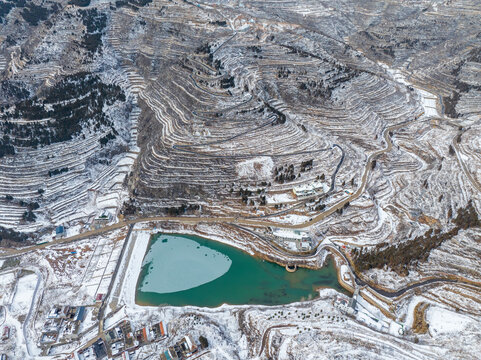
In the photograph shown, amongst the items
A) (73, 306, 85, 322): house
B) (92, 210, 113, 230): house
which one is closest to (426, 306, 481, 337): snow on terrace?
(73, 306, 85, 322): house

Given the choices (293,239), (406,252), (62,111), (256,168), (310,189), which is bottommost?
(293,239)

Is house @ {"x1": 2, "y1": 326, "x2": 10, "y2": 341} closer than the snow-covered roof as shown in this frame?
Yes

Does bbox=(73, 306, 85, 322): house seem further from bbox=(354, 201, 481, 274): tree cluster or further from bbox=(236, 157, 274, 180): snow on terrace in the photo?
bbox=(354, 201, 481, 274): tree cluster

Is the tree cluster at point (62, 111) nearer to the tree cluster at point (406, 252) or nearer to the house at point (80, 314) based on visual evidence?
the house at point (80, 314)

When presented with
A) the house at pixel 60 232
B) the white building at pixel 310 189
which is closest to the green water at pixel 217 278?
the white building at pixel 310 189

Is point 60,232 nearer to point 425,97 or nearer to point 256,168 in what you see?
point 256,168

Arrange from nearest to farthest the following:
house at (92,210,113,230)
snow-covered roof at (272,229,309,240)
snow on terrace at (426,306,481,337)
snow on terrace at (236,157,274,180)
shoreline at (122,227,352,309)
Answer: snow on terrace at (426,306,481,337) < shoreline at (122,227,352,309) < snow-covered roof at (272,229,309,240) < house at (92,210,113,230) < snow on terrace at (236,157,274,180)

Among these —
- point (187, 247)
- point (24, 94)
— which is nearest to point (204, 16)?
point (24, 94)

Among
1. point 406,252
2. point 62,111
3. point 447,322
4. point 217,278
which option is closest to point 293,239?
point 217,278
